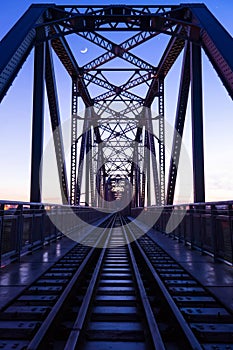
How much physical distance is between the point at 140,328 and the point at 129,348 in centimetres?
49

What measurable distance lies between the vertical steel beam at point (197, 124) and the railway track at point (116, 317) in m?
4.80

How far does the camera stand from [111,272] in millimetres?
5719

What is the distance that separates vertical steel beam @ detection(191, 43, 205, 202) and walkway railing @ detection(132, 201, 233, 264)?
97cm

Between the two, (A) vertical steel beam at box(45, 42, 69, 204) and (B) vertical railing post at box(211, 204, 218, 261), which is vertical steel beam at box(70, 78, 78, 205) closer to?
(A) vertical steel beam at box(45, 42, 69, 204)

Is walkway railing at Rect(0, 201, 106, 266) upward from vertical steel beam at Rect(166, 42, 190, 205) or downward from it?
downward

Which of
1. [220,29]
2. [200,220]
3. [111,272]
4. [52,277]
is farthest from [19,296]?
[220,29]

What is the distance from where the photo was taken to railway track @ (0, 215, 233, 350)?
2.53 meters

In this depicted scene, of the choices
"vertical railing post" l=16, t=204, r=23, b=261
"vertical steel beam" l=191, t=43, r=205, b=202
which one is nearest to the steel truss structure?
"vertical steel beam" l=191, t=43, r=205, b=202

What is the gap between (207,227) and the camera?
6.37m

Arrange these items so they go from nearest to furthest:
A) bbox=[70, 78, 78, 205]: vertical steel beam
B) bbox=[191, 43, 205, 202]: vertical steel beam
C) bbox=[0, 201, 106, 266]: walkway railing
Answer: bbox=[0, 201, 106, 266]: walkway railing
bbox=[191, 43, 205, 202]: vertical steel beam
bbox=[70, 78, 78, 205]: vertical steel beam

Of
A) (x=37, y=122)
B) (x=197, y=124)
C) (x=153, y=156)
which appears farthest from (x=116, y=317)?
(x=153, y=156)

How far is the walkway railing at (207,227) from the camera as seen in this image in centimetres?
517

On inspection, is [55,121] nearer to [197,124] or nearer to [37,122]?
[37,122]

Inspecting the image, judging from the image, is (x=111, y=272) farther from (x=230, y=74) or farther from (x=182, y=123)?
(x=182, y=123)
